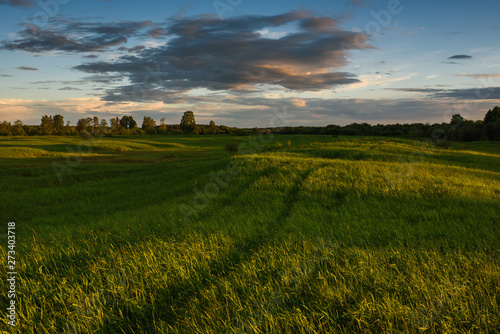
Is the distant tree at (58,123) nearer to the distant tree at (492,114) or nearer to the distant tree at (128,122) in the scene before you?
the distant tree at (128,122)

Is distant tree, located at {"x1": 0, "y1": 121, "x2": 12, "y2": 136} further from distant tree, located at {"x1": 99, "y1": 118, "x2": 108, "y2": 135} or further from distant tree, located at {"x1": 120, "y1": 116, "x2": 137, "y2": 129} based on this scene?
distant tree, located at {"x1": 120, "y1": 116, "x2": 137, "y2": 129}

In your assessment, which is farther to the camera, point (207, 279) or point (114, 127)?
point (114, 127)

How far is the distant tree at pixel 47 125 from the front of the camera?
111938 mm

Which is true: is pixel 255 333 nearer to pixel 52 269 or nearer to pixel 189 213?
pixel 52 269

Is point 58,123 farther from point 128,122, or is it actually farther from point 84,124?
point 128,122

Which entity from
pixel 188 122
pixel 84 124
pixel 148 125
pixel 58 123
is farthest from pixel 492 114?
pixel 58 123

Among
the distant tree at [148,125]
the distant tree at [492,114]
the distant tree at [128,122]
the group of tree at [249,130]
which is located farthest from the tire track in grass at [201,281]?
the distant tree at [128,122]

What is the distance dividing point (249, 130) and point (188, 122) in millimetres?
26170

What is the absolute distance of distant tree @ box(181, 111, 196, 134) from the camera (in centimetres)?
12094

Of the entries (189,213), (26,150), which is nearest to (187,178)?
(189,213)

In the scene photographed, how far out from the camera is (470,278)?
14.5 ft

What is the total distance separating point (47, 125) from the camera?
116188 millimetres

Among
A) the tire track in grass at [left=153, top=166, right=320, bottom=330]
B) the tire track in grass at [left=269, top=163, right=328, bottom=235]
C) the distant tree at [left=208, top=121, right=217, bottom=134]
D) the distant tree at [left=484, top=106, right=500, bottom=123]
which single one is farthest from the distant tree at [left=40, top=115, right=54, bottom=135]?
the distant tree at [left=484, top=106, right=500, bottom=123]

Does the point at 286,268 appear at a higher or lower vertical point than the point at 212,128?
lower
